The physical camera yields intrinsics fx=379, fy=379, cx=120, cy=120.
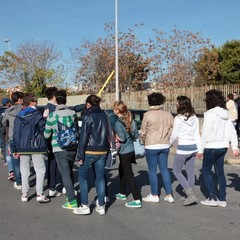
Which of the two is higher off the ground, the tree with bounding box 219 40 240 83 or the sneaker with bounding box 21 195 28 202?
the tree with bounding box 219 40 240 83

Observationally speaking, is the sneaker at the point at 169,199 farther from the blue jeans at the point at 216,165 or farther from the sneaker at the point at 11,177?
the sneaker at the point at 11,177

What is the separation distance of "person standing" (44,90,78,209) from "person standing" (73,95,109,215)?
342 millimetres

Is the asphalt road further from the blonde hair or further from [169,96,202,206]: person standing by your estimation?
the blonde hair

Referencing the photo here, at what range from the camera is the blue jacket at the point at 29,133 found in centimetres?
614

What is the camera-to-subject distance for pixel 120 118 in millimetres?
6047

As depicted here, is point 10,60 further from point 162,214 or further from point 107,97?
point 162,214

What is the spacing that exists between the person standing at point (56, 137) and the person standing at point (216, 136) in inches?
81.0

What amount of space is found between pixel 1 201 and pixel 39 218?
133cm

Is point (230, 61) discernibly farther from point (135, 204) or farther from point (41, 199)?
point (41, 199)

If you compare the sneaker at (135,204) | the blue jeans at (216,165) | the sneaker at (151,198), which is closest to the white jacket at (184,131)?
the blue jeans at (216,165)

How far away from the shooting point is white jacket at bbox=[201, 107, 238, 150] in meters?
5.77

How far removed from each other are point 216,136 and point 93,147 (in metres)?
1.88

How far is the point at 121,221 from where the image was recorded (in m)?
5.33

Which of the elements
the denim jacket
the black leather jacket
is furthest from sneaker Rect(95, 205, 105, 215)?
the denim jacket
